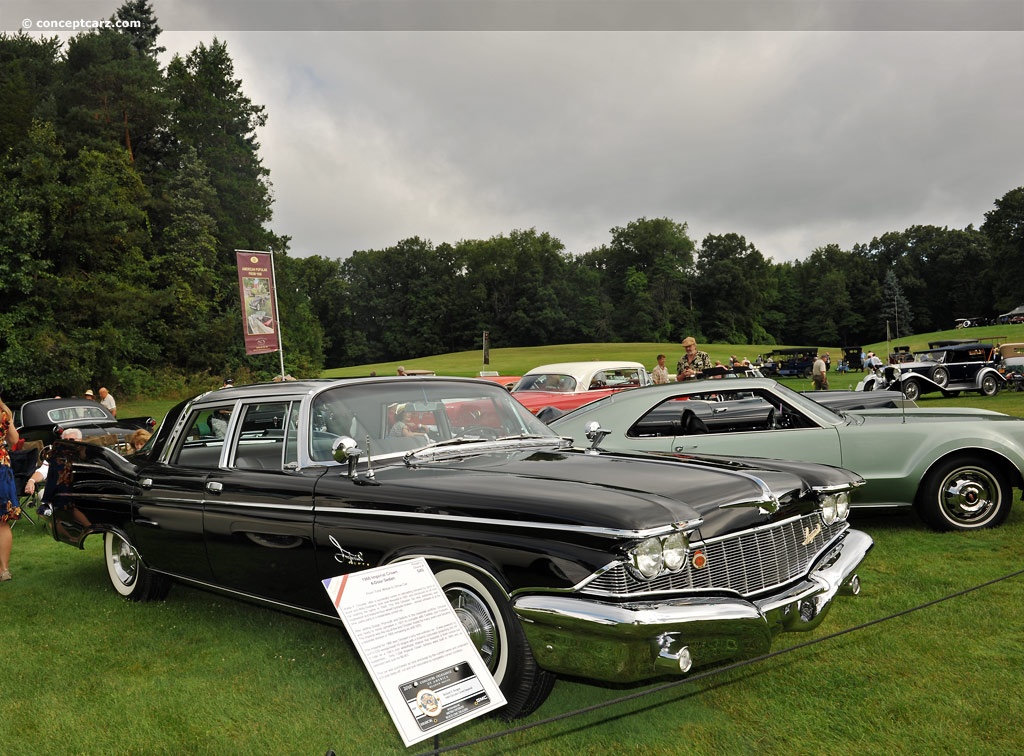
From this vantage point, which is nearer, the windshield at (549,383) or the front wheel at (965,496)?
the front wheel at (965,496)

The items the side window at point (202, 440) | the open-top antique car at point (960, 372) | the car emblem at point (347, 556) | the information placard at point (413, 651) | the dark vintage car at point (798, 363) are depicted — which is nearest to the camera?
the information placard at point (413, 651)

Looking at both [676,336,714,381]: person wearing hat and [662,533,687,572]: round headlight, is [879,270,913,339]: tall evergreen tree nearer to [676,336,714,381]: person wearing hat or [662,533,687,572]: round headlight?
[676,336,714,381]: person wearing hat

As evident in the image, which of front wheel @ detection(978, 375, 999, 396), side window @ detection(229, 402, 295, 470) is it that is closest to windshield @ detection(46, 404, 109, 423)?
side window @ detection(229, 402, 295, 470)

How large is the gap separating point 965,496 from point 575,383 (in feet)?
28.1

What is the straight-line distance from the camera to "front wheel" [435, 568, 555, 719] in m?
3.27

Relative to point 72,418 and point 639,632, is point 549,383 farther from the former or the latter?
point 639,632

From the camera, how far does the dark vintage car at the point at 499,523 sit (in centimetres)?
305

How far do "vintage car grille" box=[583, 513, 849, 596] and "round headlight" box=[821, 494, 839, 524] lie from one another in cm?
8

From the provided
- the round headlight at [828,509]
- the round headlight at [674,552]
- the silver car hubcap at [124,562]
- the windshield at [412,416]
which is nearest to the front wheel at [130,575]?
the silver car hubcap at [124,562]

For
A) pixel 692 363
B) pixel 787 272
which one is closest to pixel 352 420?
pixel 692 363

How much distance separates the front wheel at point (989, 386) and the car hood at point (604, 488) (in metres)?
24.2

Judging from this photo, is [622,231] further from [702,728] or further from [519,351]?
[702,728]

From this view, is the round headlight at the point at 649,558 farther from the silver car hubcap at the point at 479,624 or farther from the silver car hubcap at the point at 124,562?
the silver car hubcap at the point at 124,562

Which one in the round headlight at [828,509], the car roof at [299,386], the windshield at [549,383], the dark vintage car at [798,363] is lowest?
the dark vintage car at [798,363]
